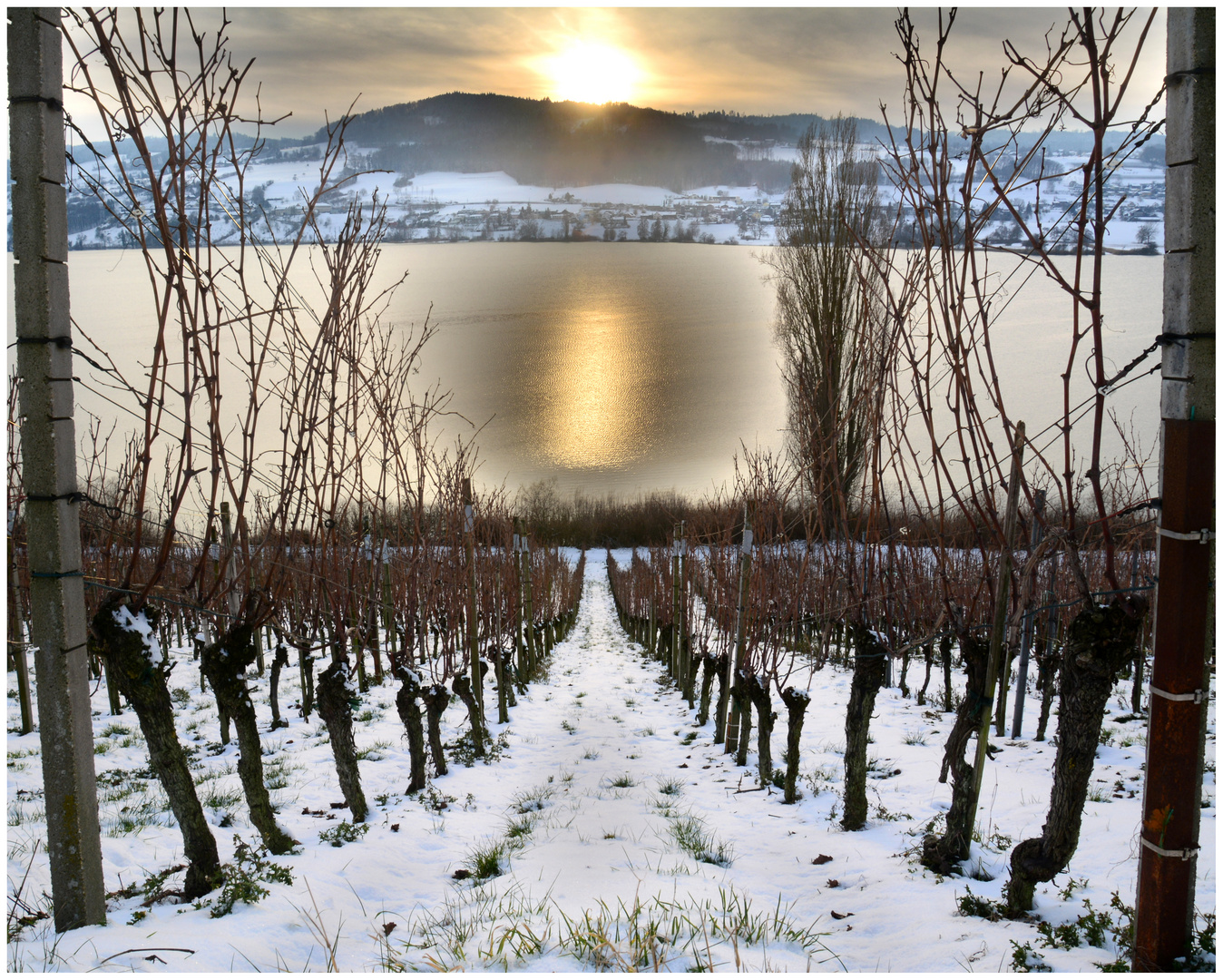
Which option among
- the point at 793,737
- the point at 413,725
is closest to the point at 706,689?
the point at 793,737

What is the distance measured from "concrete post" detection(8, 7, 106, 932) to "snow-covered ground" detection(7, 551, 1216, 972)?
0.30 m

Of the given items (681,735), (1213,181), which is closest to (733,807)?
(681,735)

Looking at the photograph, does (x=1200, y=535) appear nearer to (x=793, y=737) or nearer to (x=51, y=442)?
(x=793, y=737)

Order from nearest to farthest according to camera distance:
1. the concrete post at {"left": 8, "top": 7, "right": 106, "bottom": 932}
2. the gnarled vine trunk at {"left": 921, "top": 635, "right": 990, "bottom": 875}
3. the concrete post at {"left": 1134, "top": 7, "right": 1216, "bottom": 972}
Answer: the concrete post at {"left": 1134, "top": 7, "right": 1216, "bottom": 972}, the concrete post at {"left": 8, "top": 7, "right": 106, "bottom": 932}, the gnarled vine trunk at {"left": 921, "top": 635, "right": 990, "bottom": 875}

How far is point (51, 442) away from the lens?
210cm

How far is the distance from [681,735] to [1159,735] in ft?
16.5

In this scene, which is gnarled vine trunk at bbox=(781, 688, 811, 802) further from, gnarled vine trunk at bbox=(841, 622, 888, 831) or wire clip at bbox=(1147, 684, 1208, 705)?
wire clip at bbox=(1147, 684, 1208, 705)

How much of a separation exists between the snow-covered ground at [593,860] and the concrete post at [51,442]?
0.99ft

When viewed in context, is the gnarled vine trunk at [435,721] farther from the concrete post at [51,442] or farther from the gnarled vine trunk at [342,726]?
the concrete post at [51,442]

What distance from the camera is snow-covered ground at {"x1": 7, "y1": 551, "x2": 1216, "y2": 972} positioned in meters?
2.22

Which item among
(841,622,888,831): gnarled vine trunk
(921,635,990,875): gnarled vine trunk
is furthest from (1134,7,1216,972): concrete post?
(841,622,888,831): gnarled vine trunk

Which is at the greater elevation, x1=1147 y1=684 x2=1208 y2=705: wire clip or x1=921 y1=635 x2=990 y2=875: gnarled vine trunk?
x1=1147 y1=684 x2=1208 y2=705: wire clip

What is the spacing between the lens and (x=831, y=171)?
533 inches

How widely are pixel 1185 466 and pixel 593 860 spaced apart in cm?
264
